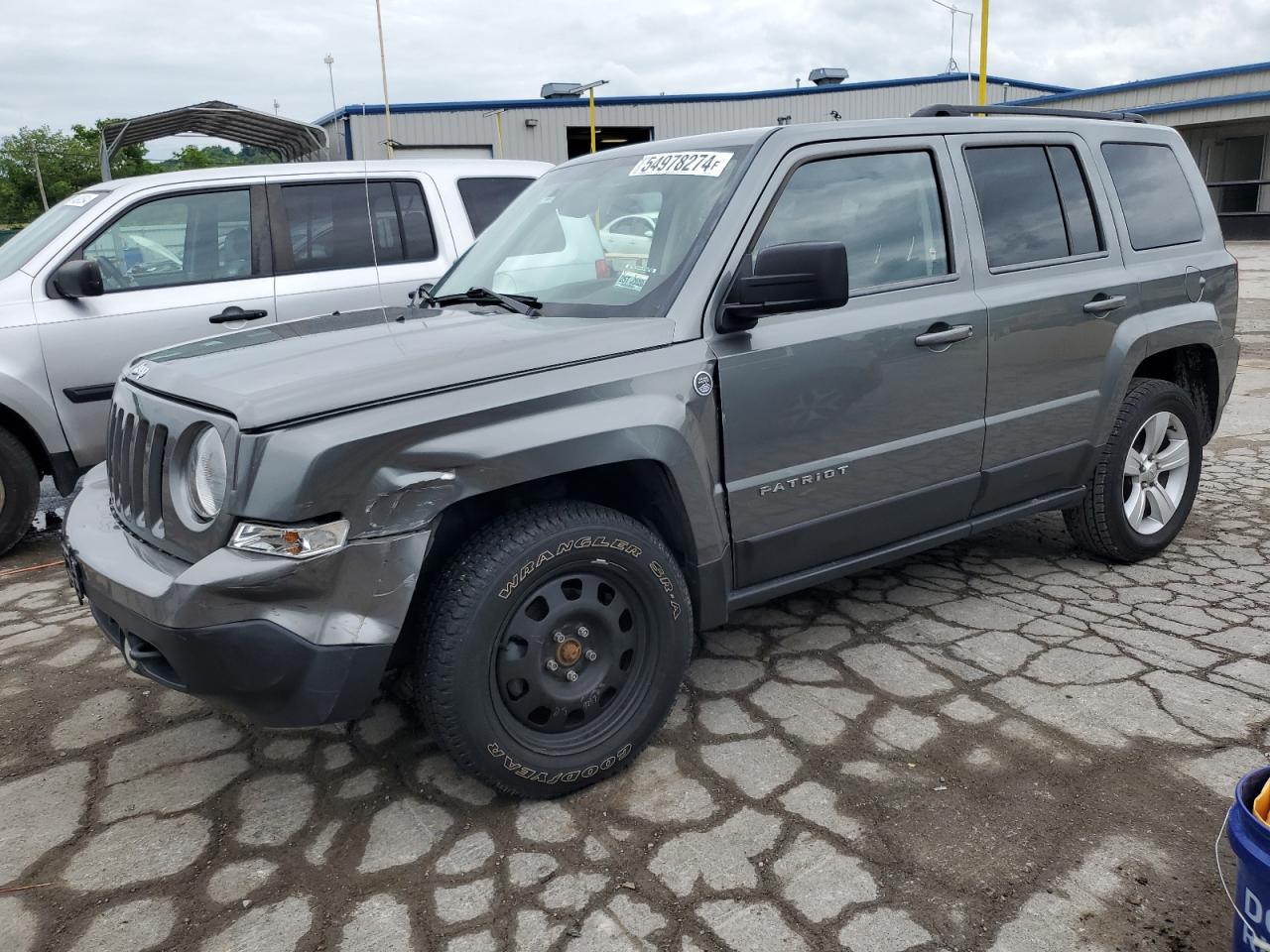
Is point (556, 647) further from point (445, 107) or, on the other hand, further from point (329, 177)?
point (445, 107)

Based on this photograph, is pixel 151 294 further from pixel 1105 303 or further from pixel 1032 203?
pixel 1105 303

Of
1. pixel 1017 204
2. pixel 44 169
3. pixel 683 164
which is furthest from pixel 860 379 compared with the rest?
pixel 44 169

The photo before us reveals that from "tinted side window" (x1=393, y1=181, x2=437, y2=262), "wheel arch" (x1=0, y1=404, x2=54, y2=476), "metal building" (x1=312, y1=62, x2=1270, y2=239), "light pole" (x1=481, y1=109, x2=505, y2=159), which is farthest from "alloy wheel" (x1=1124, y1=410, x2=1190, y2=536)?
"light pole" (x1=481, y1=109, x2=505, y2=159)

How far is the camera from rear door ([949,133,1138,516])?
3717 millimetres

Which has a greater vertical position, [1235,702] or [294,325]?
[294,325]

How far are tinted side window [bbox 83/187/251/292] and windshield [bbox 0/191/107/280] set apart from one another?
250mm

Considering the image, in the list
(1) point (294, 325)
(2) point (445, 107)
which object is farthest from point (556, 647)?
(2) point (445, 107)

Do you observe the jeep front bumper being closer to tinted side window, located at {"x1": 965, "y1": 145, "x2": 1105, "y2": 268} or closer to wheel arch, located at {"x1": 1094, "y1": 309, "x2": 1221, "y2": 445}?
tinted side window, located at {"x1": 965, "y1": 145, "x2": 1105, "y2": 268}

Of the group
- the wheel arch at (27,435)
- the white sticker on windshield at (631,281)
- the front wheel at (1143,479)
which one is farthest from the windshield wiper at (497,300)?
the wheel arch at (27,435)

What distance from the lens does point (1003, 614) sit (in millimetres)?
4055

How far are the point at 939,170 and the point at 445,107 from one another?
32.5m

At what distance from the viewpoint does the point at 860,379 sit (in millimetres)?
3303

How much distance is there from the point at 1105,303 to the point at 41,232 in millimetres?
5414

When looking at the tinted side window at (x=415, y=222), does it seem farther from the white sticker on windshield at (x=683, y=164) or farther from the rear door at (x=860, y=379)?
the rear door at (x=860, y=379)
